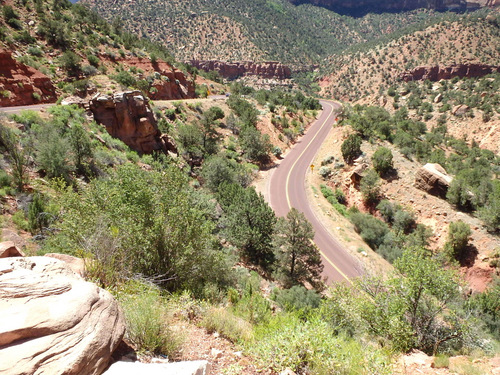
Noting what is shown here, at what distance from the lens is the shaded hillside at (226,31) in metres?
111

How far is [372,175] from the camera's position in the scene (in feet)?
100

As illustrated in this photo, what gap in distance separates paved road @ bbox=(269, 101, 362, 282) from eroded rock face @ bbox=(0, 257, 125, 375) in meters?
19.9

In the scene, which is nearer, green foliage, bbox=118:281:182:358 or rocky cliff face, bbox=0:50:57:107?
green foliage, bbox=118:281:182:358

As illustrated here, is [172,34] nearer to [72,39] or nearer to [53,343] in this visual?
[72,39]

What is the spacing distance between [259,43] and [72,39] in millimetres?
97802

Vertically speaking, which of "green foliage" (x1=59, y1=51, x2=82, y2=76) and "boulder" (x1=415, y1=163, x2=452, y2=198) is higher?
"green foliage" (x1=59, y1=51, x2=82, y2=76)

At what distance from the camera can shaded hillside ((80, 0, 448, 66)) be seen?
111 metres

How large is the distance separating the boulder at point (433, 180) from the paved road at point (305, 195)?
12.5m

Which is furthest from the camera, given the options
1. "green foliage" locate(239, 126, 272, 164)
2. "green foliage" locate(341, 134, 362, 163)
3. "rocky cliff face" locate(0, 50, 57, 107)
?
"green foliage" locate(239, 126, 272, 164)

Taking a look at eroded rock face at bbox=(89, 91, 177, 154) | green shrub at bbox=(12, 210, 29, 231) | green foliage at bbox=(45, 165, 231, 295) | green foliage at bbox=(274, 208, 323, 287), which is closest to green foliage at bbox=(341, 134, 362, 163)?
green foliage at bbox=(274, 208, 323, 287)

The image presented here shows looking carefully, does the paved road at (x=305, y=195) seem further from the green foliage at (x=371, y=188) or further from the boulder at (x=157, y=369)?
the boulder at (x=157, y=369)

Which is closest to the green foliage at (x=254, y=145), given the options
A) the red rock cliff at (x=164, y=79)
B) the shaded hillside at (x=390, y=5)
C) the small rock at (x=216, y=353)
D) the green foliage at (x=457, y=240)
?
the red rock cliff at (x=164, y=79)

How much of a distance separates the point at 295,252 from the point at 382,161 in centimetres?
1965

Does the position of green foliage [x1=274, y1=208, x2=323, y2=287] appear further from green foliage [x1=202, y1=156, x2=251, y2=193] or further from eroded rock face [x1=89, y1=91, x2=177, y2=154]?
eroded rock face [x1=89, y1=91, x2=177, y2=154]
